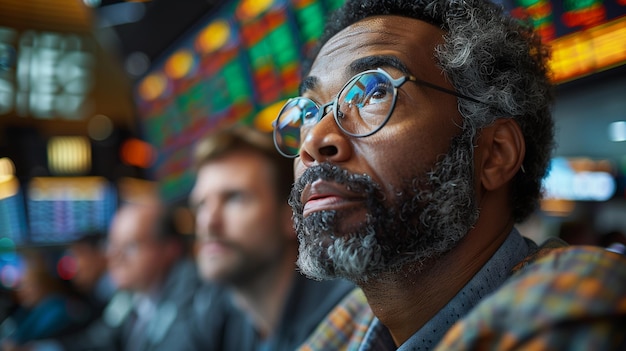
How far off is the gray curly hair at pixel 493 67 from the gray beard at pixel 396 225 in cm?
11

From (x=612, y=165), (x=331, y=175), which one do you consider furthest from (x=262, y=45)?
(x=331, y=175)

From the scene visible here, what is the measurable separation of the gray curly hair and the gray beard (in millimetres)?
107

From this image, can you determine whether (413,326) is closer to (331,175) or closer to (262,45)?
(331,175)

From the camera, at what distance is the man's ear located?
1.00 m

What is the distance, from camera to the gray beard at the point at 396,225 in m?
0.88

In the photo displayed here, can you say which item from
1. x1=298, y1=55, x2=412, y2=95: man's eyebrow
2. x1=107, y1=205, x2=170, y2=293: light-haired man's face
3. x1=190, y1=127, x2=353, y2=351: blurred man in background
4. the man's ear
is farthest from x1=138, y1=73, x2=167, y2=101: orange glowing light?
the man's ear

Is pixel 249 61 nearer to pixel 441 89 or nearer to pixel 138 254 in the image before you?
pixel 138 254

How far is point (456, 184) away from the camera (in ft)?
3.04

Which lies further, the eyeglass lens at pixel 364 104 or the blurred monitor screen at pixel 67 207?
the blurred monitor screen at pixel 67 207

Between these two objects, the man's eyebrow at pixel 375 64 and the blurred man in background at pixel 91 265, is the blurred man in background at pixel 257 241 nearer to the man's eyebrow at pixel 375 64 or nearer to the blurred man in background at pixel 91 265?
the man's eyebrow at pixel 375 64

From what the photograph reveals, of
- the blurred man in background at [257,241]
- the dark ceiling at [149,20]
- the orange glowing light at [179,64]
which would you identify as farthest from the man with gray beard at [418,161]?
the orange glowing light at [179,64]

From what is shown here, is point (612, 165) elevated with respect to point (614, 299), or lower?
lower

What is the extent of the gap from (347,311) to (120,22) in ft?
8.65

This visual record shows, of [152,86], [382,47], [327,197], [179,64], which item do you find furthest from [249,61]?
[327,197]
